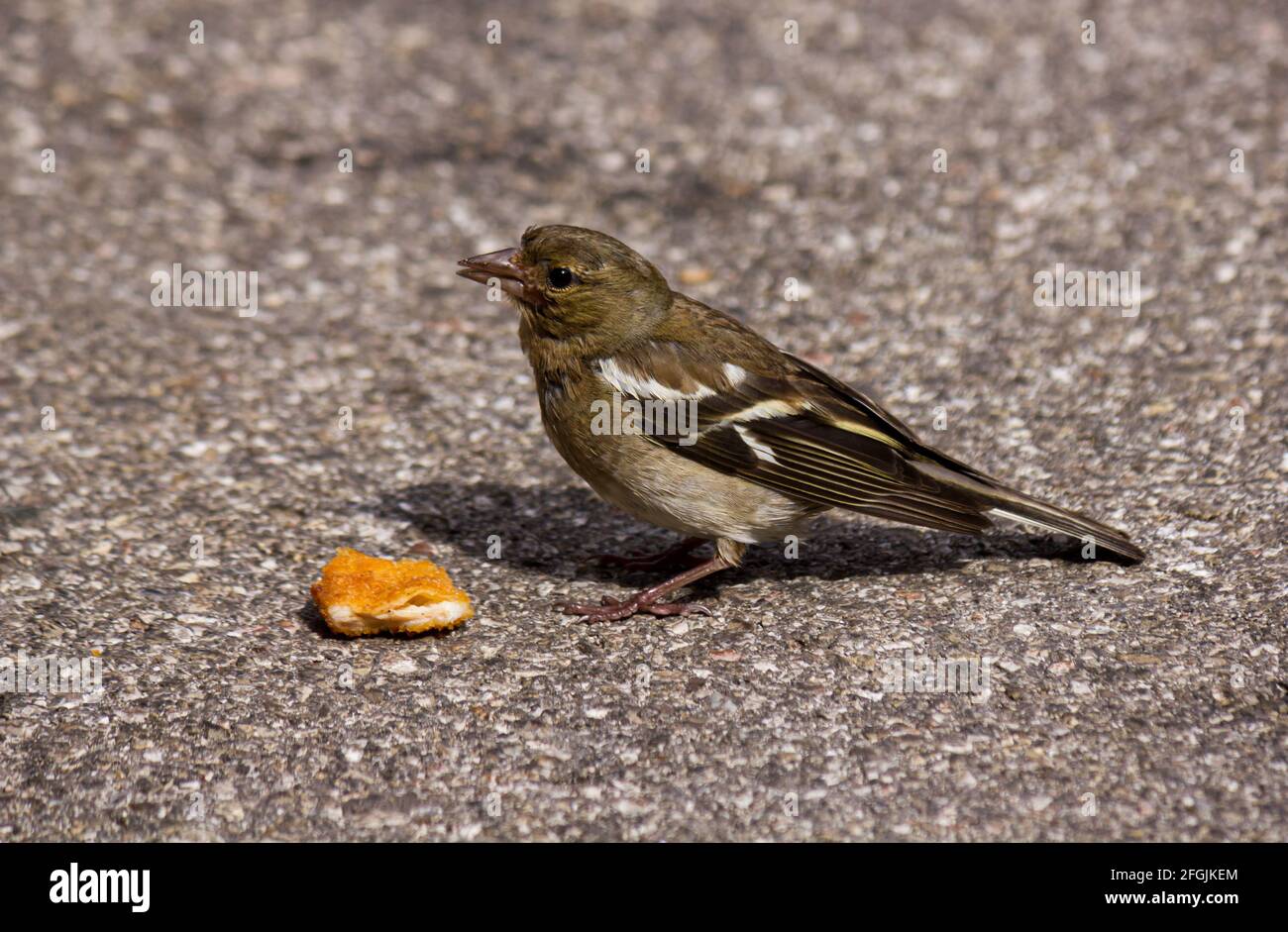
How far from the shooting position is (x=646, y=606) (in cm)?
496

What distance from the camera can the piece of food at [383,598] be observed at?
4.67 meters

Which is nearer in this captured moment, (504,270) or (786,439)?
(786,439)

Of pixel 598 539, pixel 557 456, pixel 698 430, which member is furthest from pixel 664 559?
pixel 557 456

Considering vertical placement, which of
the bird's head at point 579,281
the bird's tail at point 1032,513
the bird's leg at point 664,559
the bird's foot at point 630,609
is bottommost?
the bird's foot at point 630,609

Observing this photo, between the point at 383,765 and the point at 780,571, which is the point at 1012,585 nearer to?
the point at 780,571

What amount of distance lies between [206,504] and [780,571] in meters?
2.32

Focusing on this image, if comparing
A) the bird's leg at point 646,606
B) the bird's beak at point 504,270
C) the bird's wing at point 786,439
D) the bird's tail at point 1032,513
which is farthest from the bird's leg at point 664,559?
the bird's beak at point 504,270

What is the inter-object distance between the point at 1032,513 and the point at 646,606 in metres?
1.38

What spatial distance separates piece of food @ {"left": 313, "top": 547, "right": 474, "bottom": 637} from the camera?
15.3 ft

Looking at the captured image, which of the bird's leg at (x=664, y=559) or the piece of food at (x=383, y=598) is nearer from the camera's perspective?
the piece of food at (x=383, y=598)

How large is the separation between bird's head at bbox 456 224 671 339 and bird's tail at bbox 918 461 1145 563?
118 cm

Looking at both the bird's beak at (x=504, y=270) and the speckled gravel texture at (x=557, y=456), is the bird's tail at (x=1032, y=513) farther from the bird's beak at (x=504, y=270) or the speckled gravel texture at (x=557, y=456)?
the bird's beak at (x=504, y=270)

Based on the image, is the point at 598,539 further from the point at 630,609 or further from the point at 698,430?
the point at 698,430

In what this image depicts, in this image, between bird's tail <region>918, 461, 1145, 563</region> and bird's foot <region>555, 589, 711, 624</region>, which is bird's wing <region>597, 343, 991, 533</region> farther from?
bird's foot <region>555, 589, 711, 624</region>
